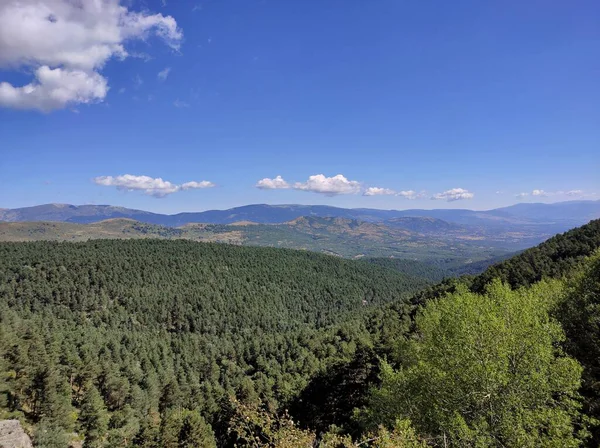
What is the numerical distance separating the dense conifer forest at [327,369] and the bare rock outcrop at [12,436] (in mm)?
6340

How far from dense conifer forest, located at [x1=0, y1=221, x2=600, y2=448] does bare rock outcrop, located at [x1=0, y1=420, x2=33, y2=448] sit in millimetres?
6340

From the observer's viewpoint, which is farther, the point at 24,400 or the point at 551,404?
the point at 24,400

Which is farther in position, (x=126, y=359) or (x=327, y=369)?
(x=126, y=359)

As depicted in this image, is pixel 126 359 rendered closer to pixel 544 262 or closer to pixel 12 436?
pixel 12 436

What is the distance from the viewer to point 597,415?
74.5 feet

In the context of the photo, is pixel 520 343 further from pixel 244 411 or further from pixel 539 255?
pixel 539 255

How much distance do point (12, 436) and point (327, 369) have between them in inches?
2559

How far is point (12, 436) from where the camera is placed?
119ft

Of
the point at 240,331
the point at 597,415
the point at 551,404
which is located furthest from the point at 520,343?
the point at 240,331

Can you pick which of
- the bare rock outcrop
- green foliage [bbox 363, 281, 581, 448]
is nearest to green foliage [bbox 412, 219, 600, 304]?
green foliage [bbox 363, 281, 581, 448]

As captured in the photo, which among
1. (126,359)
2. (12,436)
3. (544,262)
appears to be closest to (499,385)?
(12,436)

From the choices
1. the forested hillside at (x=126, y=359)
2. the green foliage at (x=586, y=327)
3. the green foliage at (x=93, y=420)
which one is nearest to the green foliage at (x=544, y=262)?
the forested hillside at (x=126, y=359)

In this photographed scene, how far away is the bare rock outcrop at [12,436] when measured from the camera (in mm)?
34503

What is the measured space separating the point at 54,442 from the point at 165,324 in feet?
483
